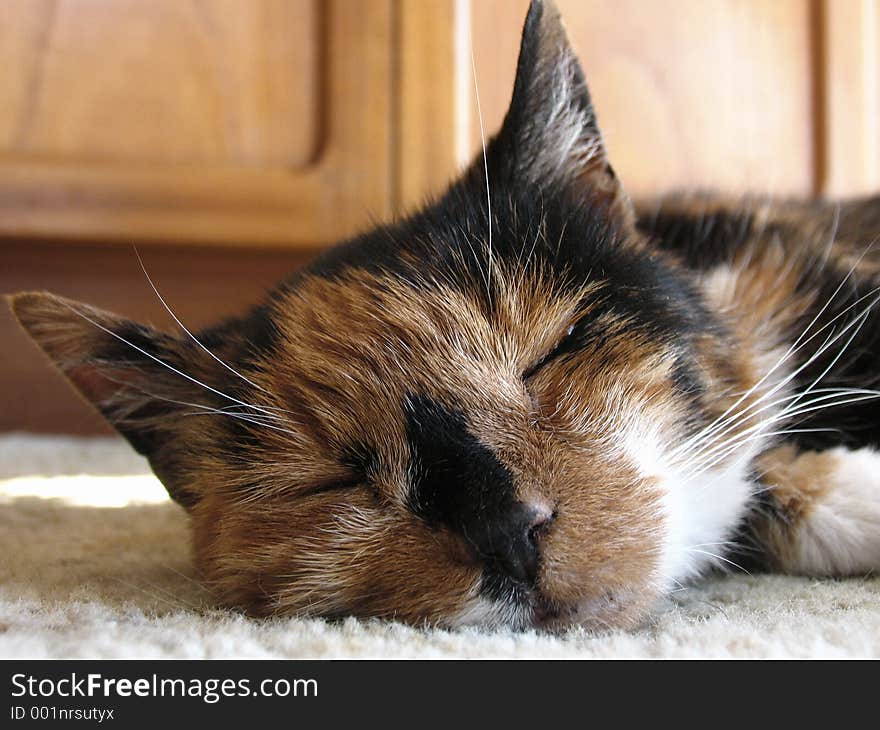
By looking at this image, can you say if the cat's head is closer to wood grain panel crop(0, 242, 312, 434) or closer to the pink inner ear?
the pink inner ear

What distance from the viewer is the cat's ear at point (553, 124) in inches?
35.7

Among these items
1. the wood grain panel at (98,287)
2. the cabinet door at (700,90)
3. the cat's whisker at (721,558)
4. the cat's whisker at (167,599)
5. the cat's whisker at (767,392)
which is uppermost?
the cabinet door at (700,90)

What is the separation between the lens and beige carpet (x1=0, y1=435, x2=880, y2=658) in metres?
0.63

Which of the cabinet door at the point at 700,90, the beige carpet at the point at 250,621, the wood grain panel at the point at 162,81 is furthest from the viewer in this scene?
the cabinet door at the point at 700,90

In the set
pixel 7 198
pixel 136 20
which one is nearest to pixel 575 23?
pixel 136 20

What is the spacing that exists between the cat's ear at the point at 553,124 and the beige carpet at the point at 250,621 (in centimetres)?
46

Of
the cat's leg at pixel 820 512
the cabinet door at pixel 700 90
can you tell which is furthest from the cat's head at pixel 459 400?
the cabinet door at pixel 700 90

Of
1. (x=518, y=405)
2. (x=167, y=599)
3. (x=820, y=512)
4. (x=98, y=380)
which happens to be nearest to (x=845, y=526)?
(x=820, y=512)

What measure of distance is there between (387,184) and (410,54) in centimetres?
30

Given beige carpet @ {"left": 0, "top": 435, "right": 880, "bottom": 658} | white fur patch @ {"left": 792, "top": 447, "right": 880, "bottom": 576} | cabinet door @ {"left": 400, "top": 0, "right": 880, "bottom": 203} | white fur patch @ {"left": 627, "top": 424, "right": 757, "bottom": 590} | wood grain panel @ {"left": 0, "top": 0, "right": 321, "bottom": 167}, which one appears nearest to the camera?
beige carpet @ {"left": 0, "top": 435, "right": 880, "bottom": 658}

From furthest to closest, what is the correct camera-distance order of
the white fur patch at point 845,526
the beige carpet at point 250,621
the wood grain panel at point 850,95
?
the wood grain panel at point 850,95 → the white fur patch at point 845,526 → the beige carpet at point 250,621

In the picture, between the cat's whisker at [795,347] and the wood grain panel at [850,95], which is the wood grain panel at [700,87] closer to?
the wood grain panel at [850,95]

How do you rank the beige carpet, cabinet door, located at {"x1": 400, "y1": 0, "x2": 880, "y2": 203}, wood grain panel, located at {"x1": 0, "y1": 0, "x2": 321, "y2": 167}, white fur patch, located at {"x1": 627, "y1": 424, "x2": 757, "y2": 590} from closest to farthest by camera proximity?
the beige carpet → white fur patch, located at {"x1": 627, "y1": 424, "x2": 757, "y2": 590} → wood grain panel, located at {"x1": 0, "y1": 0, "x2": 321, "y2": 167} → cabinet door, located at {"x1": 400, "y1": 0, "x2": 880, "y2": 203}

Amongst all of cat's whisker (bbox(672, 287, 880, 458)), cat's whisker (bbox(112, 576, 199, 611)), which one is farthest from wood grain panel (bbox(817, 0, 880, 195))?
cat's whisker (bbox(112, 576, 199, 611))
